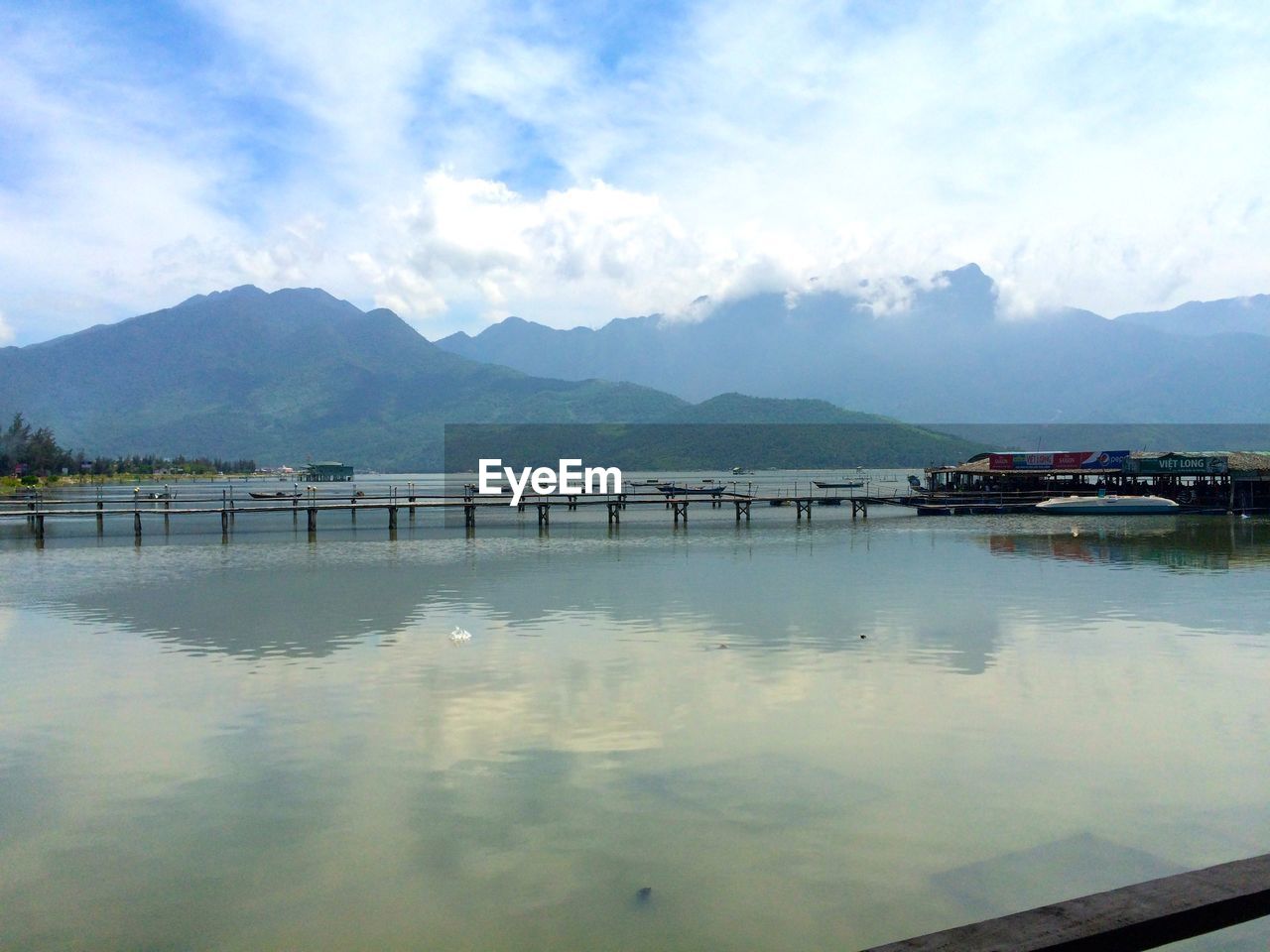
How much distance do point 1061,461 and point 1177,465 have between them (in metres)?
8.82

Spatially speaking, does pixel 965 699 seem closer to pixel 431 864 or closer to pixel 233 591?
pixel 431 864

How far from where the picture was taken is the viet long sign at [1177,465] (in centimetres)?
6681

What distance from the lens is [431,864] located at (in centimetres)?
900

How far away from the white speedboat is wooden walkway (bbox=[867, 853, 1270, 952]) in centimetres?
6921

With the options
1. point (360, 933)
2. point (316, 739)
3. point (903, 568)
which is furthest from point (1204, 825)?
point (903, 568)

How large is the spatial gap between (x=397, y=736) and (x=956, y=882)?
7.74 m

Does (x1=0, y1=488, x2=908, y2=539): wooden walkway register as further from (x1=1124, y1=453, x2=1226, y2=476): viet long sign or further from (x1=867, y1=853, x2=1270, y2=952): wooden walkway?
(x1=867, y1=853, x2=1270, y2=952): wooden walkway

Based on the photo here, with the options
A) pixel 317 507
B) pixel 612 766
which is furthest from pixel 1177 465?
pixel 612 766

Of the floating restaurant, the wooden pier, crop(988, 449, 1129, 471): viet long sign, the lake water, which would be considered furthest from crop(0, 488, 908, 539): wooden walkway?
the lake water

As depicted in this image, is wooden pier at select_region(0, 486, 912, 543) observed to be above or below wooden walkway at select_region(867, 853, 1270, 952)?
below

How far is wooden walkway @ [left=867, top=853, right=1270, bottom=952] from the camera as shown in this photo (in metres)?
3.70

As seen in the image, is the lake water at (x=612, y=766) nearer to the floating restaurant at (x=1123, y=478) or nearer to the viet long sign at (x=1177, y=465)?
the viet long sign at (x=1177, y=465)

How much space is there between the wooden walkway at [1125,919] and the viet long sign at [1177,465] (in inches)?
2879
